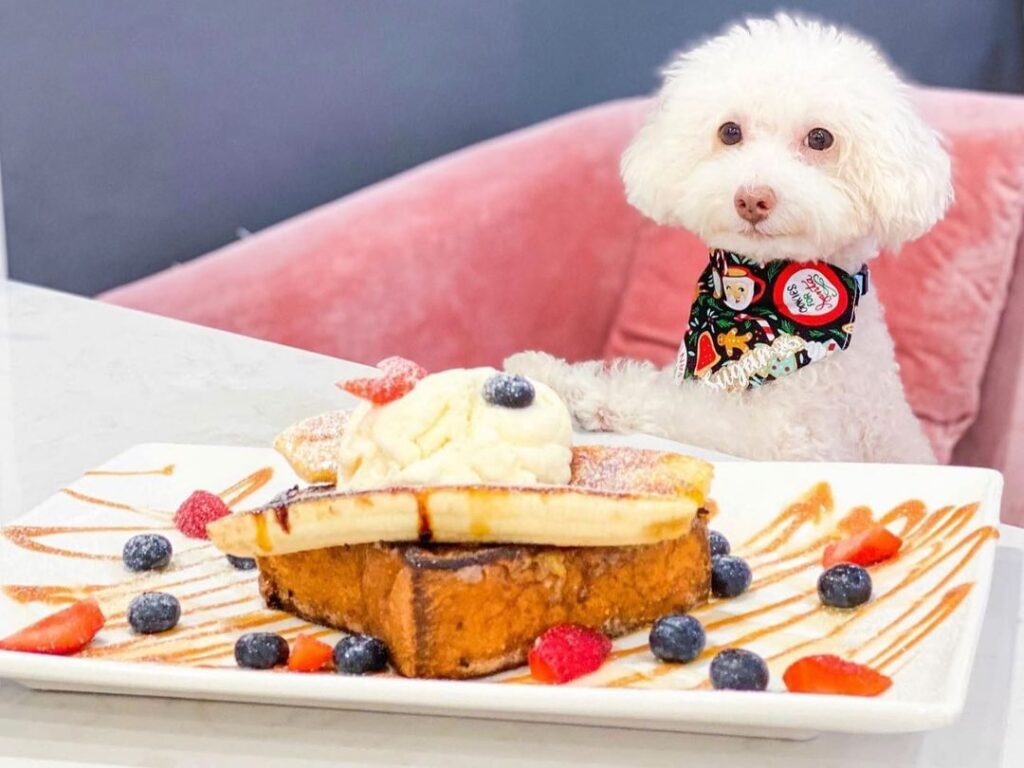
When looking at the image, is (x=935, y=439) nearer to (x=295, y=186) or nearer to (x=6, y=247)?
(x=295, y=186)

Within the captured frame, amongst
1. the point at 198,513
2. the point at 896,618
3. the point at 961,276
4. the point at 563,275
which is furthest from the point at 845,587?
the point at 563,275

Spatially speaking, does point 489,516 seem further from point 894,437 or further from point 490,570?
point 894,437

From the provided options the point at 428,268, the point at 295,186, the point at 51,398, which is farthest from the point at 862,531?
the point at 295,186

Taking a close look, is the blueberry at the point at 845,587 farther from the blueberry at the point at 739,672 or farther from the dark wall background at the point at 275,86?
the dark wall background at the point at 275,86

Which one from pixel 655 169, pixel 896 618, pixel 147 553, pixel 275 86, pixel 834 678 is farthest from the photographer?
pixel 275 86

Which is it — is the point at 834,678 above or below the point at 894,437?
below

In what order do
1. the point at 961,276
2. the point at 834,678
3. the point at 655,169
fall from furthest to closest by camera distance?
the point at 961,276, the point at 655,169, the point at 834,678

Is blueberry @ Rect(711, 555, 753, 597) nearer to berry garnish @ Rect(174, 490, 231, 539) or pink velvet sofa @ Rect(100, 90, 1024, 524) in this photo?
berry garnish @ Rect(174, 490, 231, 539)

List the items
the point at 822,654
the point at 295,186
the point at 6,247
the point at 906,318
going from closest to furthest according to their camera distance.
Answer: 1. the point at 822,654
2. the point at 906,318
3. the point at 6,247
4. the point at 295,186
